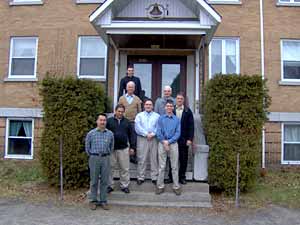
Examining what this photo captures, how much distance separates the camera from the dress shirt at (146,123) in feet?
31.6

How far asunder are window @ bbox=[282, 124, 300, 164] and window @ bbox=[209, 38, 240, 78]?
3.13 m

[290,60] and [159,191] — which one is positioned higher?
[290,60]

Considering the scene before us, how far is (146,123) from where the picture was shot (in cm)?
966

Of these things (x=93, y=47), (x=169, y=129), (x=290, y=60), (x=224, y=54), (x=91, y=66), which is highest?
(x=93, y=47)

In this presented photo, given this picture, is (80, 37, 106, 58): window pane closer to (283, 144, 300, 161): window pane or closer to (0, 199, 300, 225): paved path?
(283, 144, 300, 161): window pane

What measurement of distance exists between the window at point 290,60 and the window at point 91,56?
711 cm

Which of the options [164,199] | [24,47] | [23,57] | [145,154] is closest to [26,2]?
[24,47]

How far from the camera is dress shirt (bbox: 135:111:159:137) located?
9.62 meters

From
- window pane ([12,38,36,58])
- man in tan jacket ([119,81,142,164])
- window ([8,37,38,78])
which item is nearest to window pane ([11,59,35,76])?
window ([8,37,38,78])

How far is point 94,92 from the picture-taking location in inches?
422

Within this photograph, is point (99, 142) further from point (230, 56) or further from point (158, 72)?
point (230, 56)

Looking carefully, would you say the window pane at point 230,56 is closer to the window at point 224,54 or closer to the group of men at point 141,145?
the window at point 224,54

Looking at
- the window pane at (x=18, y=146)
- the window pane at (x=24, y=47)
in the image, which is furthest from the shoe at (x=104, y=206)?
the window pane at (x=24, y=47)

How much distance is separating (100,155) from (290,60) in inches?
414
